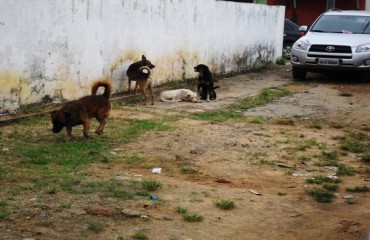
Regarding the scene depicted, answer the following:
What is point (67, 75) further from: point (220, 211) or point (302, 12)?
point (302, 12)

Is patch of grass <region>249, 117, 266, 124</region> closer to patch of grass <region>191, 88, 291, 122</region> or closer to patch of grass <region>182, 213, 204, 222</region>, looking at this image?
patch of grass <region>191, 88, 291, 122</region>

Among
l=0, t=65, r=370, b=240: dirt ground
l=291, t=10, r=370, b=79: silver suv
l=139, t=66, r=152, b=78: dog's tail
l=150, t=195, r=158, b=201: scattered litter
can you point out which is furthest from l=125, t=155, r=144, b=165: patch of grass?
l=291, t=10, r=370, b=79: silver suv

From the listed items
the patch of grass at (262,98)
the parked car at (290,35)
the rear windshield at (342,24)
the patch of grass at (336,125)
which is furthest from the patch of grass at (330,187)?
the parked car at (290,35)

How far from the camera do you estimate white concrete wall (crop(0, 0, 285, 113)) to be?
32.5 feet

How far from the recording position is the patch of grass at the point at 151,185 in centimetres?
638

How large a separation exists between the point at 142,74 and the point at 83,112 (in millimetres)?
3617

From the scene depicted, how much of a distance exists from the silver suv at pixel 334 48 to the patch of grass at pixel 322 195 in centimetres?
1029

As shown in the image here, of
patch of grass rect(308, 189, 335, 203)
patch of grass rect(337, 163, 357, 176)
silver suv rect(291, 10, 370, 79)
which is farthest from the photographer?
silver suv rect(291, 10, 370, 79)

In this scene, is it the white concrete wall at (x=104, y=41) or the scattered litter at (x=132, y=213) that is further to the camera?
the white concrete wall at (x=104, y=41)

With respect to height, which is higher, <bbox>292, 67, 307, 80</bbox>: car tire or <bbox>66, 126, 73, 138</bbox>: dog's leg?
<bbox>66, 126, 73, 138</bbox>: dog's leg

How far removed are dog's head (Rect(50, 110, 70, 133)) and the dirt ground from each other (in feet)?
2.96

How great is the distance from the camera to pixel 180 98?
12.9m

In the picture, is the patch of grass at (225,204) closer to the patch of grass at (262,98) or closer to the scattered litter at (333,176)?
the scattered litter at (333,176)

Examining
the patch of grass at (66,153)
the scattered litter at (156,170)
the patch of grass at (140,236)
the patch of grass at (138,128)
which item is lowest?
the patch of grass at (138,128)
